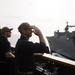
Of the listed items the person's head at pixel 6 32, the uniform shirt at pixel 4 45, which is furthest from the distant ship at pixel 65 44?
the uniform shirt at pixel 4 45

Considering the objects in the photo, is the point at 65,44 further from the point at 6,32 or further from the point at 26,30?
the point at 26,30

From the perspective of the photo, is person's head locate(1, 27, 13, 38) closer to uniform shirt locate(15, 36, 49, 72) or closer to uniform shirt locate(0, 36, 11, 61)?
uniform shirt locate(0, 36, 11, 61)

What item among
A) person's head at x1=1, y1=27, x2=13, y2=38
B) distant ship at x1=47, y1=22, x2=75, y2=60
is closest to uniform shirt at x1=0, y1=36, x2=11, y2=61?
person's head at x1=1, y1=27, x2=13, y2=38

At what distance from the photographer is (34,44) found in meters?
3.50

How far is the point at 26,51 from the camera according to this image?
3576 mm

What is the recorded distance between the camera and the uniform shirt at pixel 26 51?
3.50 metres

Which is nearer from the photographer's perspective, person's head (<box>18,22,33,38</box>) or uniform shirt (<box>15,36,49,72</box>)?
uniform shirt (<box>15,36,49,72</box>)

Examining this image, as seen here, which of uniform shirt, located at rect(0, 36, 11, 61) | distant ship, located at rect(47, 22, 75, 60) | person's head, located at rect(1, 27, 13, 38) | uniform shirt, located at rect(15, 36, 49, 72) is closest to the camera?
uniform shirt, located at rect(15, 36, 49, 72)

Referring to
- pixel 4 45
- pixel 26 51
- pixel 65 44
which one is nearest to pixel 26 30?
pixel 26 51

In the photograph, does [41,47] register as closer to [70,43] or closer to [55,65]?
[55,65]

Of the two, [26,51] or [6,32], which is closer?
[26,51]

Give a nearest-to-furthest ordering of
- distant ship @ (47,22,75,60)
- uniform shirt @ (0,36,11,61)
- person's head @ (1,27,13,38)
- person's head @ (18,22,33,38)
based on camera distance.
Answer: person's head @ (18,22,33,38)
uniform shirt @ (0,36,11,61)
person's head @ (1,27,13,38)
distant ship @ (47,22,75,60)

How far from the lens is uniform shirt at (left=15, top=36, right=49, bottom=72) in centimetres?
350

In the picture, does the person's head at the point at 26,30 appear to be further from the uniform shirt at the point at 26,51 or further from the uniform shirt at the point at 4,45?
the uniform shirt at the point at 4,45
